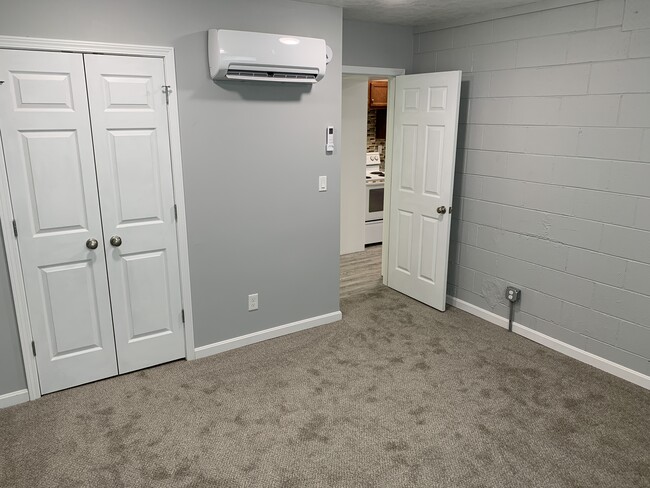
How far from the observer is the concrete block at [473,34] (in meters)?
3.72

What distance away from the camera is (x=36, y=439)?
8.43ft

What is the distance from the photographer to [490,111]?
3799 mm

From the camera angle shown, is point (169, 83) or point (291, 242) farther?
point (291, 242)

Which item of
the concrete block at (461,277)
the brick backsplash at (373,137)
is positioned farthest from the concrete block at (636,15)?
the brick backsplash at (373,137)

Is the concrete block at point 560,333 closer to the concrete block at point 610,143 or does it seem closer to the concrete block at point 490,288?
the concrete block at point 490,288

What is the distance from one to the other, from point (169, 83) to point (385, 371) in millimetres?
2300

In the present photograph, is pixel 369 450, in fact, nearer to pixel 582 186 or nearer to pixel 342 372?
pixel 342 372

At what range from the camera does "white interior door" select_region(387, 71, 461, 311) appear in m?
3.92

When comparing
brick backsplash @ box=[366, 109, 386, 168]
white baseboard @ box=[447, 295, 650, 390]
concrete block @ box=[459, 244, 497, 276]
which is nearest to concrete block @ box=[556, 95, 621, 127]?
concrete block @ box=[459, 244, 497, 276]

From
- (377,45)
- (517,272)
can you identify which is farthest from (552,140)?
(377,45)

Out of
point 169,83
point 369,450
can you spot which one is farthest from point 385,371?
point 169,83

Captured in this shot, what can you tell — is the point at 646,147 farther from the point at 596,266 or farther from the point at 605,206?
the point at 596,266

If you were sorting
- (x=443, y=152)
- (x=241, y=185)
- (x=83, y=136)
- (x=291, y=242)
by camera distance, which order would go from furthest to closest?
(x=443, y=152) < (x=291, y=242) < (x=241, y=185) < (x=83, y=136)

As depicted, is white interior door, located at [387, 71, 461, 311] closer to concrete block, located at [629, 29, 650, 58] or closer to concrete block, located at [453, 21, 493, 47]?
concrete block, located at [453, 21, 493, 47]
